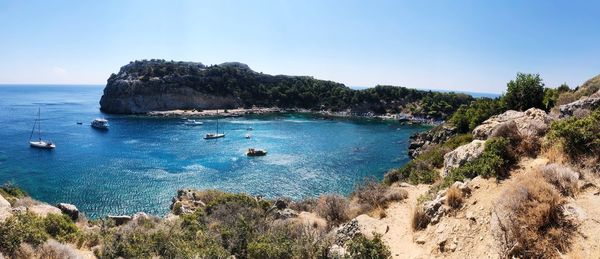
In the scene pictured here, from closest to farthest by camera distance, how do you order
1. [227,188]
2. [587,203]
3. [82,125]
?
1. [587,203]
2. [227,188]
3. [82,125]

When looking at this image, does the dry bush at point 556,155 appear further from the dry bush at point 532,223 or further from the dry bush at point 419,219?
the dry bush at point 419,219

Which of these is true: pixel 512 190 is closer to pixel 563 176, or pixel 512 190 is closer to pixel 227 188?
pixel 563 176

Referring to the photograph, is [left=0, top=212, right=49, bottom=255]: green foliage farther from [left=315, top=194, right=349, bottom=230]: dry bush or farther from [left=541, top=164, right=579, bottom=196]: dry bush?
[left=541, top=164, right=579, bottom=196]: dry bush

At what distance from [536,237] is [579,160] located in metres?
5.34

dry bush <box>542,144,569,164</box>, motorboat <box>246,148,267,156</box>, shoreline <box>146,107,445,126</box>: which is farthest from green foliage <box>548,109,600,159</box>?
shoreline <box>146,107,445,126</box>

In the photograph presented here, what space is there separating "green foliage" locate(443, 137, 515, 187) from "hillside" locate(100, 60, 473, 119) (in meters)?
104

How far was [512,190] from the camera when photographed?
11.0m

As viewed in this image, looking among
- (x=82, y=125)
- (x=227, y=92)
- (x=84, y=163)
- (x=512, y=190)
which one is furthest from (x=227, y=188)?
(x=227, y=92)

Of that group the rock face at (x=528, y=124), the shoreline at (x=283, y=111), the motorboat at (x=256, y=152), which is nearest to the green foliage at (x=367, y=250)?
the rock face at (x=528, y=124)

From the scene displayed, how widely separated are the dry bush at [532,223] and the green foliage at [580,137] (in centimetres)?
385

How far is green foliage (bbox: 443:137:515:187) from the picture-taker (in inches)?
580

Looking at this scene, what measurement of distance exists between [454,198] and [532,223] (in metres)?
3.95

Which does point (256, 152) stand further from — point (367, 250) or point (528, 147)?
point (367, 250)

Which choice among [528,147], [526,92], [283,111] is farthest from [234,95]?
[528,147]
